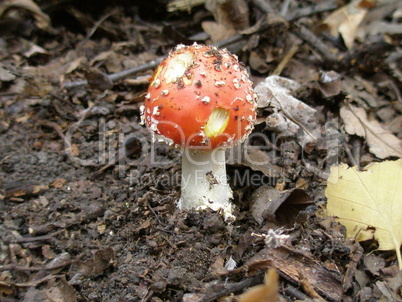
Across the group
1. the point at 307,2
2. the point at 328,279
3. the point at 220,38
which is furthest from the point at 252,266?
the point at 307,2

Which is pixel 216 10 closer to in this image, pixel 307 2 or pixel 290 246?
pixel 307 2

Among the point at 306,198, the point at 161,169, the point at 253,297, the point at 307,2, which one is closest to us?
the point at 253,297

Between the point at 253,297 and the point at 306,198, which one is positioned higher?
the point at 306,198

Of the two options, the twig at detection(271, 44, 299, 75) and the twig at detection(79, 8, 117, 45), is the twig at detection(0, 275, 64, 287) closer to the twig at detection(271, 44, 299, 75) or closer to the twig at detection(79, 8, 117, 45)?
the twig at detection(271, 44, 299, 75)

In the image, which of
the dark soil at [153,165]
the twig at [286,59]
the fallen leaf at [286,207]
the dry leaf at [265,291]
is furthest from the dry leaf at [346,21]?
the dry leaf at [265,291]

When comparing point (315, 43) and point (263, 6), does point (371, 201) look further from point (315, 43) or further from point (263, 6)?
point (263, 6)

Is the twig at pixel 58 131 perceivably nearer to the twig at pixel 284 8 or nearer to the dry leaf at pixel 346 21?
the twig at pixel 284 8

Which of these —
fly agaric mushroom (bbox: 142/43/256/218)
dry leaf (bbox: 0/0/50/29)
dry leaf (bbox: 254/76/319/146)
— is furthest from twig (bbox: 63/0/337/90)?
fly agaric mushroom (bbox: 142/43/256/218)
